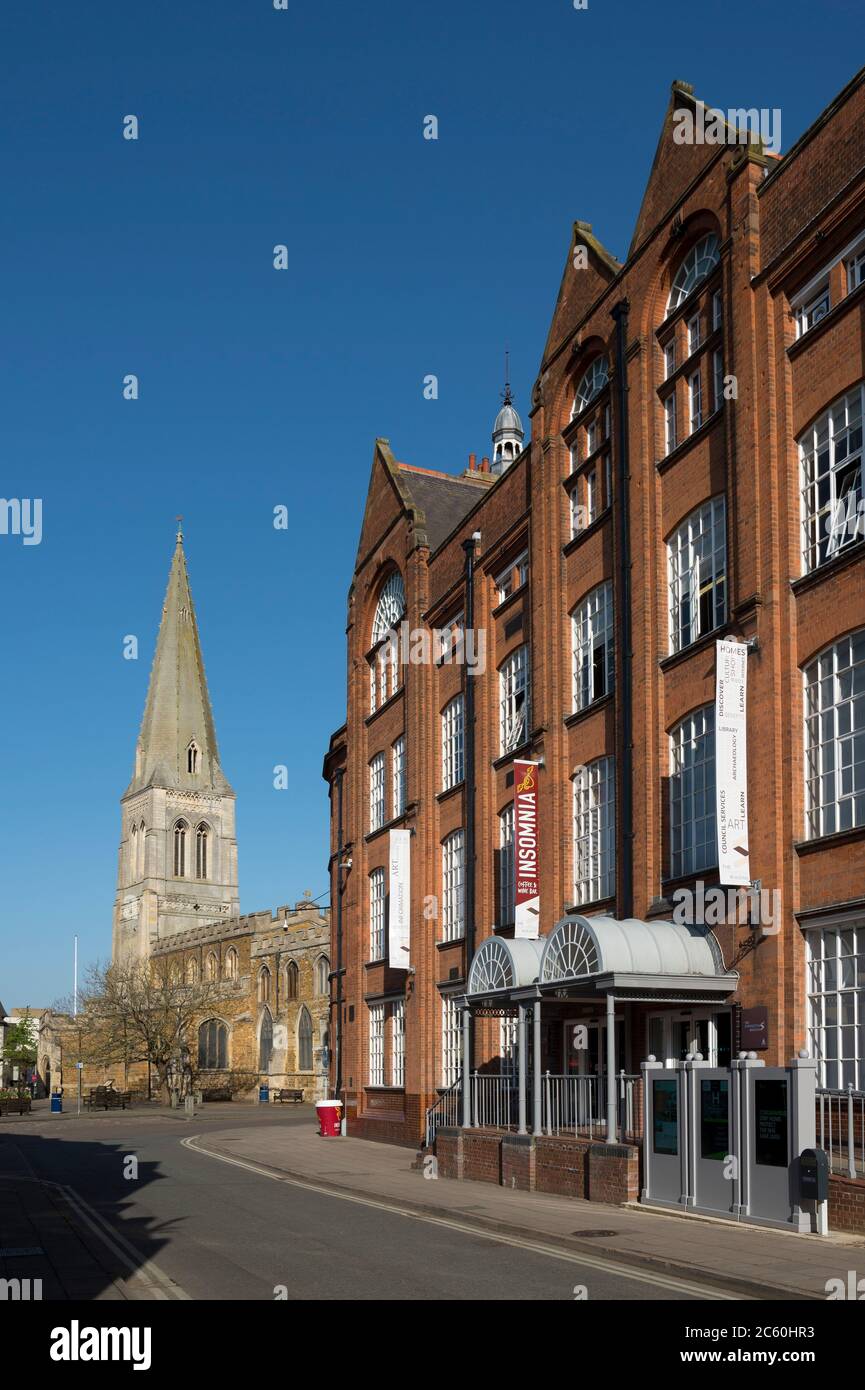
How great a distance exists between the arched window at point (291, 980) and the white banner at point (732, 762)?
6449 centimetres

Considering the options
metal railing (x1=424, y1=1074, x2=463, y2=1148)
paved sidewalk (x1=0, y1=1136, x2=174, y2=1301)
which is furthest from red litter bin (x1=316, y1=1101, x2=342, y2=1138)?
paved sidewalk (x1=0, y1=1136, x2=174, y2=1301)

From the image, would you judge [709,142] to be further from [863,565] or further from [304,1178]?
[304,1178]

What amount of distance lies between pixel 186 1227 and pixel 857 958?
8808 mm

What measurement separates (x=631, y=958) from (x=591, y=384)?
1221cm

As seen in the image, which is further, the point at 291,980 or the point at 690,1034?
the point at 291,980

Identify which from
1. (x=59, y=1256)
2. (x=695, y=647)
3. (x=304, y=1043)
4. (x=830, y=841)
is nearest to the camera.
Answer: (x=59, y=1256)

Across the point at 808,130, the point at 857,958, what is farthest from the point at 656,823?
the point at 808,130

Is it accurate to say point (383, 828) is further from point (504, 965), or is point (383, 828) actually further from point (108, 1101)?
point (108, 1101)

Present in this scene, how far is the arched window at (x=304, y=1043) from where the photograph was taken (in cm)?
8062

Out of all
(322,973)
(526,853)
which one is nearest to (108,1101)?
(322,973)

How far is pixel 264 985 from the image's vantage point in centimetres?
8700

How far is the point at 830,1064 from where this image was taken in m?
18.9

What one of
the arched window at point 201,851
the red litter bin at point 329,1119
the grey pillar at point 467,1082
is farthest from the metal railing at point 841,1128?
the arched window at point 201,851
